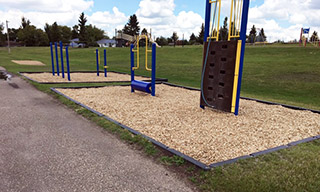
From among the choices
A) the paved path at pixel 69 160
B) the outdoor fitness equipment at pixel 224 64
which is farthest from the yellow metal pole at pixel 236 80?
the paved path at pixel 69 160

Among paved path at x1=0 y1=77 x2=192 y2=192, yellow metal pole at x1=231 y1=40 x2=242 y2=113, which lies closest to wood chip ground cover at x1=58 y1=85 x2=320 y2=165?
yellow metal pole at x1=231 y1=40 x2=242 y2=113

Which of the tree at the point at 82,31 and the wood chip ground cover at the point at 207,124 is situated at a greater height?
the tree at the point at 82,31

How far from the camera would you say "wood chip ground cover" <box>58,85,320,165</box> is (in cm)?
392

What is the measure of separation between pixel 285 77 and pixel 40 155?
523 inches

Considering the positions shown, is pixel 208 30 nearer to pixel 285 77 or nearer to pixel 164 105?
pixel 164 105

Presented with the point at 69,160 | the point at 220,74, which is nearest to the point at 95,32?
the point at 220,74

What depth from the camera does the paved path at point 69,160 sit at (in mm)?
2834

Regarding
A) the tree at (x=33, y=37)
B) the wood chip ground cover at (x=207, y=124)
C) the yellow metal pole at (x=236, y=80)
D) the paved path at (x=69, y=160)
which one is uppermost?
the tree at (x=33, y=37)

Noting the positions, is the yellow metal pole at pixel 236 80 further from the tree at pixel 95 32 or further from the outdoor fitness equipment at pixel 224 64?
the tree at pixel 95 32

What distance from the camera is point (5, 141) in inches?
161

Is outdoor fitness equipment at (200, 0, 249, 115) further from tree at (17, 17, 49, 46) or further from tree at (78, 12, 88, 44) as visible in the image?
tree at (17, 17, 49, 46)

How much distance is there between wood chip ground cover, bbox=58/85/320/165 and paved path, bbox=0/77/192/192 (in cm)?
77

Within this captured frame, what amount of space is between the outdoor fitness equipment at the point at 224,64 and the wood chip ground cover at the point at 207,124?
0.37 m

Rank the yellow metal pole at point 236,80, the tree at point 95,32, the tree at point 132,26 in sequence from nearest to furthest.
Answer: the yellow metal pole at point 236,80
the tree at point 95,32
the tree at point 132,26
